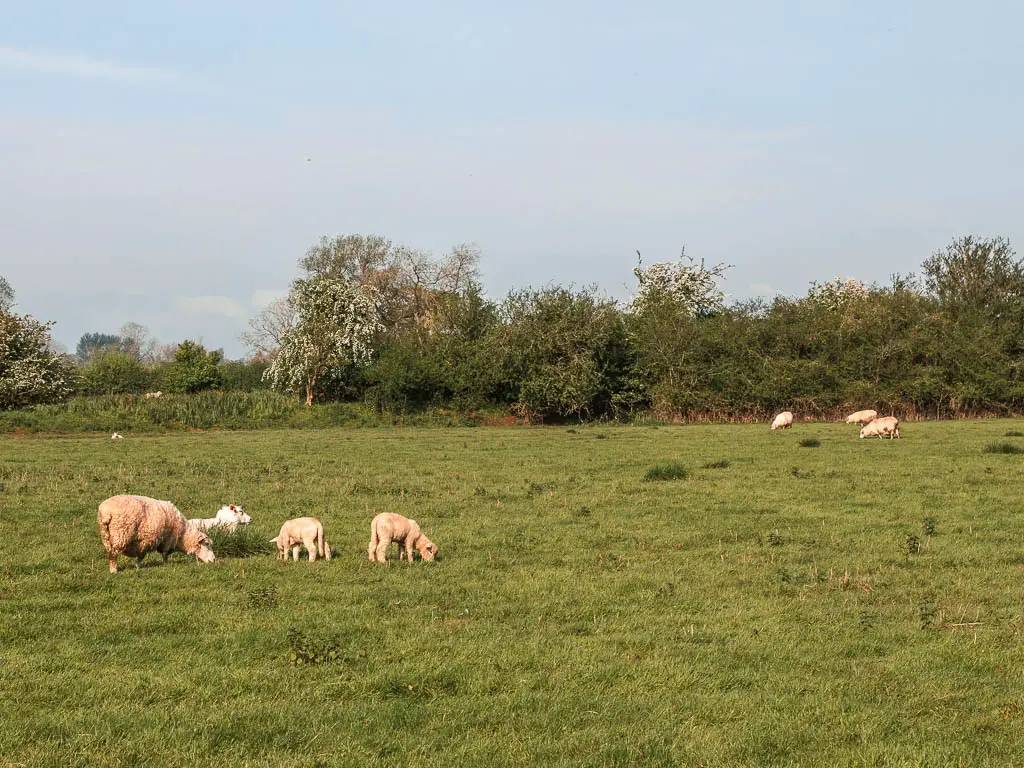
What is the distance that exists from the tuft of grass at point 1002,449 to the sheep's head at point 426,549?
21.5 metres

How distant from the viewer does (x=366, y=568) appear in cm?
1253

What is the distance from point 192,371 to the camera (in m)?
67.5

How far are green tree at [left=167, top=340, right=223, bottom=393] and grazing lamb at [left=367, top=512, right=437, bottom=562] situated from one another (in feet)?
191

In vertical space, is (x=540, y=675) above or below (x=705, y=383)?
below

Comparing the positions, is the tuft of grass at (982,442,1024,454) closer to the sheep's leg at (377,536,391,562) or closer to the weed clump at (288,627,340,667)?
the sheep's leg at (377,536,391,562)

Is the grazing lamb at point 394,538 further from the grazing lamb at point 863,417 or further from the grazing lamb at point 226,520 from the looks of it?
the grazing lamb at point 863,417

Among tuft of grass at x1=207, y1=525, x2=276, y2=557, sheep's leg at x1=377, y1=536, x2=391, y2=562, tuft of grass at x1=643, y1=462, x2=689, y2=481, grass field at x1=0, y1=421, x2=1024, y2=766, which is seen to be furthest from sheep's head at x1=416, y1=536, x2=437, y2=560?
tuft of grass at x1=643, y1=462, x2=689, y2=481

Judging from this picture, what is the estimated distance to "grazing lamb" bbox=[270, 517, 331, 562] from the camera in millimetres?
13227

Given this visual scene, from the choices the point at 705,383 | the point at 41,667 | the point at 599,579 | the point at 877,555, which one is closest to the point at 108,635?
the point at 41,667

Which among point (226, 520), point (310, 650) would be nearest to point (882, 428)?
point (226, 520)

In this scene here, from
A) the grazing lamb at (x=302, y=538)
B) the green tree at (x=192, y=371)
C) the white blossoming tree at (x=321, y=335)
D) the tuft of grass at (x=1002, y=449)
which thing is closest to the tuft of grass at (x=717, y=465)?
the tuft of grass at (x=1002, y=449)

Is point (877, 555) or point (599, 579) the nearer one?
point (599, 579)

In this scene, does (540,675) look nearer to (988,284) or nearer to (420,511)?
(420,511)

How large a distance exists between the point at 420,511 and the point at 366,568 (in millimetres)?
5395
